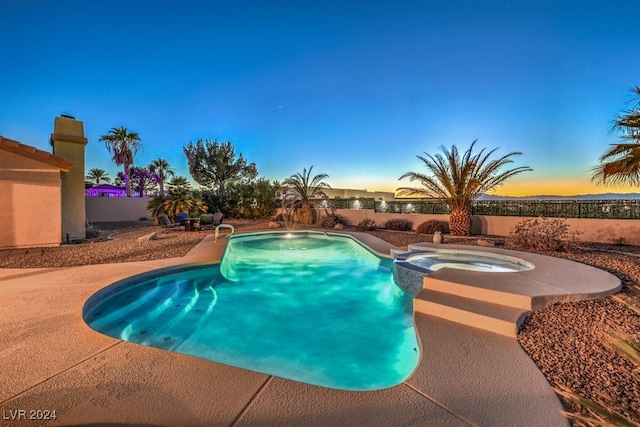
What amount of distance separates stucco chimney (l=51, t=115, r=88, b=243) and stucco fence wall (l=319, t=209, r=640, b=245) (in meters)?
12.1

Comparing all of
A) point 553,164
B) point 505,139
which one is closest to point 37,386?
point 505,139

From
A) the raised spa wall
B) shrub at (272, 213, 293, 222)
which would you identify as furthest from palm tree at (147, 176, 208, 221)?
the raised spa wall

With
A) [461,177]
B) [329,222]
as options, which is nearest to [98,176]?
[329,222]

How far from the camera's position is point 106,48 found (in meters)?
10.8

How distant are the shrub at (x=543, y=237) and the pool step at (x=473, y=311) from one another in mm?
5440

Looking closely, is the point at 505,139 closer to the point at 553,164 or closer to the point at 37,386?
the point at 553,164

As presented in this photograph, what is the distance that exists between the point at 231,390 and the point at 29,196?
940 cm

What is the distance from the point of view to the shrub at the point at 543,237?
7438 mm

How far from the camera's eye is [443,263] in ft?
21.8

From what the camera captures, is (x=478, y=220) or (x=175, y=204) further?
(x=175, y=204)

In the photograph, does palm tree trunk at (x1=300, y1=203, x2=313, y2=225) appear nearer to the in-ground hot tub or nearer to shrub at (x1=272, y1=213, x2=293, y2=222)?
shrub at (x1=272, y1=213, x2=293, y2=222)

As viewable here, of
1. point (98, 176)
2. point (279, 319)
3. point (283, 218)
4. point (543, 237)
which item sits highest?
point (98, 176)

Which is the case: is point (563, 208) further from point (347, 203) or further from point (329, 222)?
point (347, 203)

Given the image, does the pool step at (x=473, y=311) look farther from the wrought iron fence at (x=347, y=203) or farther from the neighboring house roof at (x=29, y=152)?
the wrought iron fence at (x=347, y=203)
